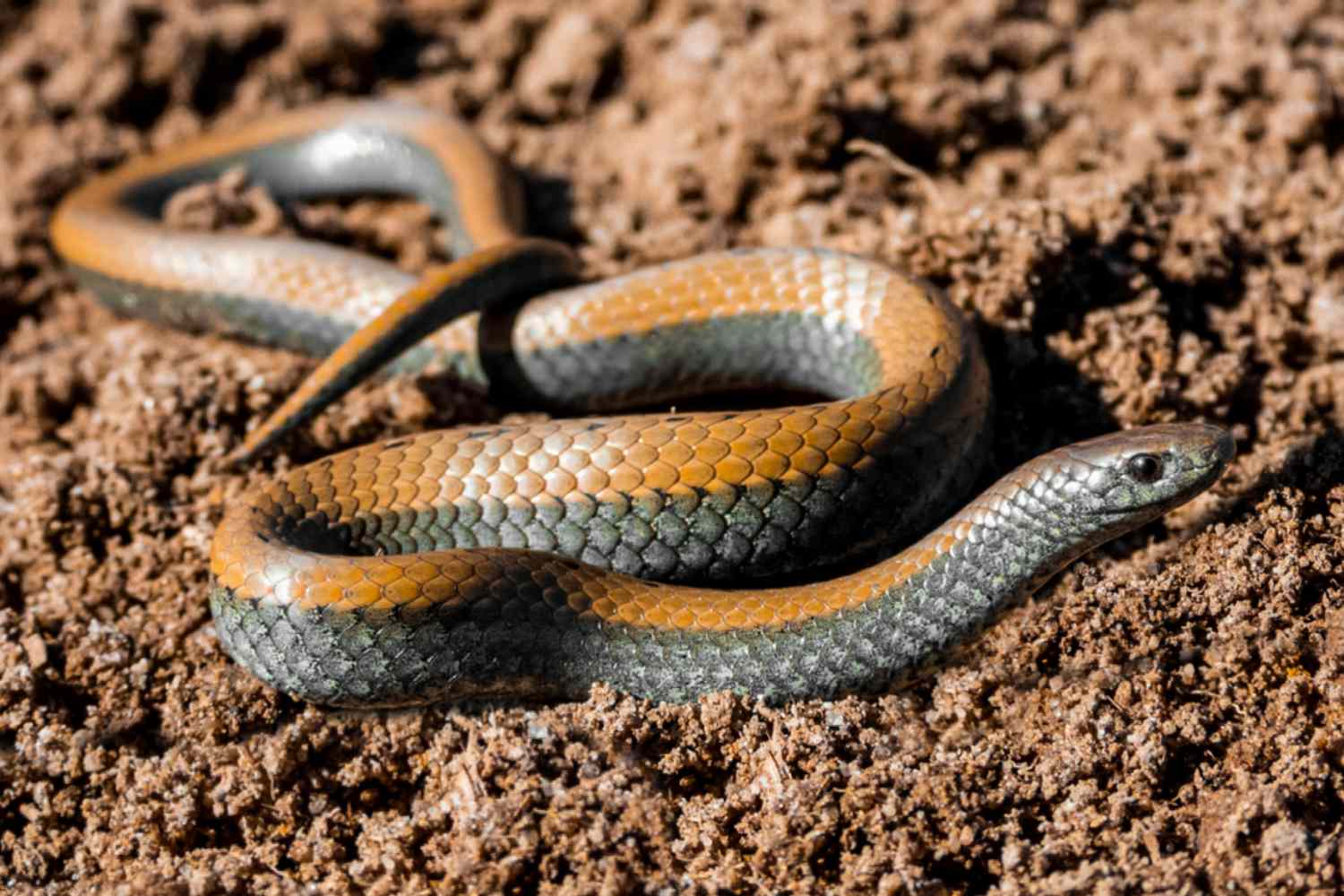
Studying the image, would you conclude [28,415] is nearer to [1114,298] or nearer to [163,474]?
[163,474]

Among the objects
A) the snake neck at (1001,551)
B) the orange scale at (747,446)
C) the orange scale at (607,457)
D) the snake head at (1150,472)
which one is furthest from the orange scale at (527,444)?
the snake head at (1150,472)

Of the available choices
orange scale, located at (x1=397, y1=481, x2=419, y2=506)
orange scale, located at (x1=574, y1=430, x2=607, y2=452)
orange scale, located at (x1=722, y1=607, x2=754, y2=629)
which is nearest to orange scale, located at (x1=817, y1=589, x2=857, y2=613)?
orange scale, located at (x1=722, y1=607, x2=754, y2=629)

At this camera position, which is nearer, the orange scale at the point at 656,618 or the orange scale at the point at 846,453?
the orange scale at the point at 656,618

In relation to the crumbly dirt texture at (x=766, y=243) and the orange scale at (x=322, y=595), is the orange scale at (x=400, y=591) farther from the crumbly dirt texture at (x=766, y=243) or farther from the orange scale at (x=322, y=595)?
the crumbly dirt texture at (x=766, y=243)

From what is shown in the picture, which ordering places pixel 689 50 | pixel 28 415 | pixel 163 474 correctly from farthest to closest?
pixel 689 50
pixel 28 415
pixel 163 474

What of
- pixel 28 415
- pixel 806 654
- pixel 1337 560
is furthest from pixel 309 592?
pixel 1337 560

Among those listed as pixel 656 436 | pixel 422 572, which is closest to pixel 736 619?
pixel 656 436
